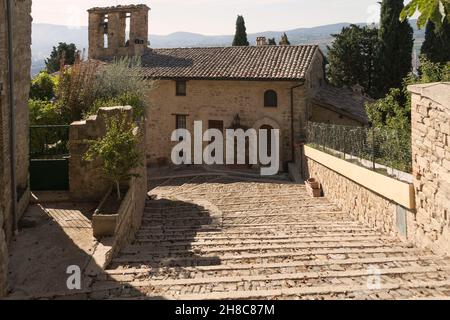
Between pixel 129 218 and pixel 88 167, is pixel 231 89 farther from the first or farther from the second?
pixel 129 218

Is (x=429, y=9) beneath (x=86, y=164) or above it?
above

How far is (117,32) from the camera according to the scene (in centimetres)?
2473

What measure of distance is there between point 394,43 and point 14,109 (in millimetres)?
24155

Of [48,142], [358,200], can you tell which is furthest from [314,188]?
[48,142]

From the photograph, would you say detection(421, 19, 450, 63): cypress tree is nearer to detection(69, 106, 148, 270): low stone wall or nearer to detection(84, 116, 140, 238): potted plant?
detection(69, 106, 148, 270): low stone wall

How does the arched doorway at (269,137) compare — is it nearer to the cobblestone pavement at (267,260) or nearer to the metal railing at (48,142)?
the cobblestone pavement at (267,260)

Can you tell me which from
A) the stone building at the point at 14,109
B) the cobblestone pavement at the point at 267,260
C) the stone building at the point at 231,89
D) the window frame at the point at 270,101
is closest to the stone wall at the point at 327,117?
the stone building at the point at 231,89

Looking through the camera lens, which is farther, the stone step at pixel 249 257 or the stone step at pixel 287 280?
the stone step at pixel 249 257

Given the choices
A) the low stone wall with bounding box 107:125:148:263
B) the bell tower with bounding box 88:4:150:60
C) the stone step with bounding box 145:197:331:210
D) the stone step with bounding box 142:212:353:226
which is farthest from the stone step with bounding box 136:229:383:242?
the bell tower with bounding box 88:4:150:60

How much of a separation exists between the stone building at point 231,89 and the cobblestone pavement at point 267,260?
340 inches

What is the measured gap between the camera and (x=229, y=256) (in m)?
7.52

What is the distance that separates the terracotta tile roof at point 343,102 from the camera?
70.1 ft

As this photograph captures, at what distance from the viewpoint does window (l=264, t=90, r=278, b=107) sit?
20.9m

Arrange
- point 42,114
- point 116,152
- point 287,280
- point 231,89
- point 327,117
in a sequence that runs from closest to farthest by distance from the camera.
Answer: point 287,280 → point 116,152 → point 42,114 → point 231,89 → point 327,117
